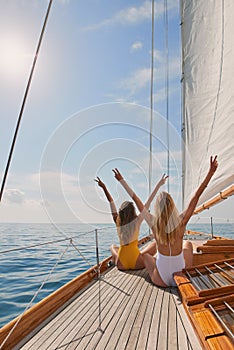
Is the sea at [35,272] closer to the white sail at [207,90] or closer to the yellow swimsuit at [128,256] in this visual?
the yellow swimsuit at [128,256]

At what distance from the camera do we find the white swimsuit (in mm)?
2461

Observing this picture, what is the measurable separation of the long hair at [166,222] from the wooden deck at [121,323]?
476mm

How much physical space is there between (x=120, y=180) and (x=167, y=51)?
15.7 ft

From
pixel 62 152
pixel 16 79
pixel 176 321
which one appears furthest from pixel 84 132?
pixel 176 321

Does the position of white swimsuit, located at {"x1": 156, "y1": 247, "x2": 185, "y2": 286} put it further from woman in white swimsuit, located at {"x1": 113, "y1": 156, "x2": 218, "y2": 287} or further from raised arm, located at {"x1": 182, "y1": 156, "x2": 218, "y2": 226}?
raised arm, located at {"x1": 182, "y1": 156, "x2": 218, "y2": 226}

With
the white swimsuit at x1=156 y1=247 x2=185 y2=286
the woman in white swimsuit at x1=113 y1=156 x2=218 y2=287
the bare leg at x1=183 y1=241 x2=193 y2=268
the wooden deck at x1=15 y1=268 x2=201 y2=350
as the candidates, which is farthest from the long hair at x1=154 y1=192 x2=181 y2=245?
the wooden deck at x1=15 y1=268 x2=201 y2=350

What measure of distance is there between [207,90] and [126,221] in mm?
1840

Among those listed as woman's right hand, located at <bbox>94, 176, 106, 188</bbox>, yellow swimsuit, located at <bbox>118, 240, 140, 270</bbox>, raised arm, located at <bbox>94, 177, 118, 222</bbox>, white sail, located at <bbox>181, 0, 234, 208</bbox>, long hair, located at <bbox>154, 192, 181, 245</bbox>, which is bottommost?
yellow swimsuit, located at <bbox>118, 240, 140, 270</bbox>

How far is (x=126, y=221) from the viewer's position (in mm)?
3498

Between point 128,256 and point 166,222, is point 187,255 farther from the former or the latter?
point 128,256

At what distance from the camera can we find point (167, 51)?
20.9 ft

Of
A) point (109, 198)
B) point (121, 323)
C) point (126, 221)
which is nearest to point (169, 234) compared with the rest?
point (121, 323)

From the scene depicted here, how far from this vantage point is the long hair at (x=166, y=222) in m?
2.43

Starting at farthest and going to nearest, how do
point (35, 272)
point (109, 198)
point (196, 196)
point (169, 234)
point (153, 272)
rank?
point (35, 272) → point (109, 198) → point (153, 272) → point (196, 196) → point (169, 234)
